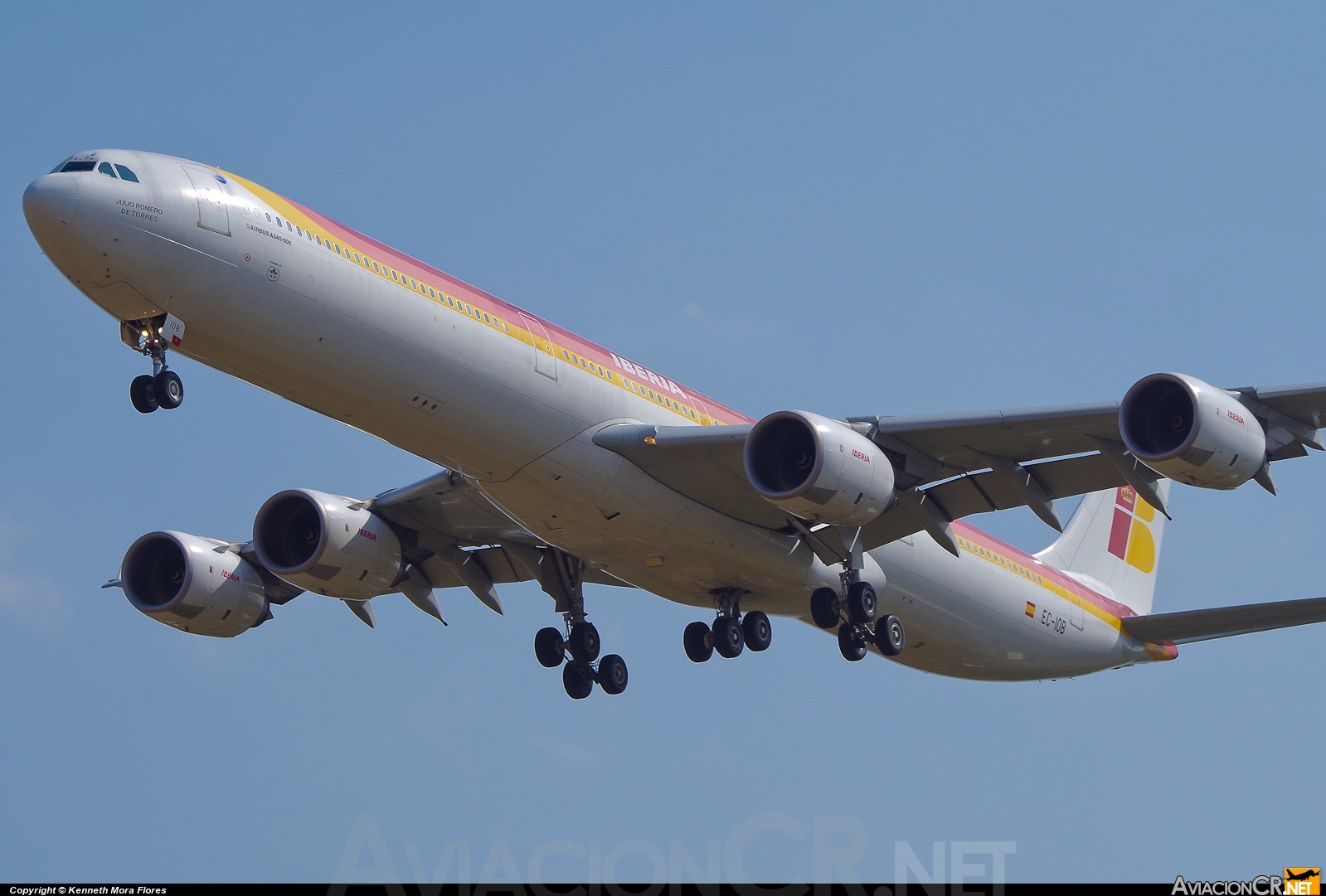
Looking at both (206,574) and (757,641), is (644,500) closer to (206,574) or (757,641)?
(757,641)

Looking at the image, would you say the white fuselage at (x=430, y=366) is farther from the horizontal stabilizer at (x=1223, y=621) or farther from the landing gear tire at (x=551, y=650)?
the horizontal stabilizer at (x=1223, y=621)

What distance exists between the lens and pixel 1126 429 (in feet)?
79.2

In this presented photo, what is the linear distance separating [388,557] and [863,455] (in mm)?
10605

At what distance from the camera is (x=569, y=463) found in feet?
85.1

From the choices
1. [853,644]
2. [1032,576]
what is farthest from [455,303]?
[1032,576]

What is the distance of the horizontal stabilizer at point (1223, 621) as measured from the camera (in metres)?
29.5

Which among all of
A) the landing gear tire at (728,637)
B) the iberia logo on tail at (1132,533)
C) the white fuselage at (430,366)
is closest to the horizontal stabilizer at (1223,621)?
the iberia logo on tail at (1132,533)

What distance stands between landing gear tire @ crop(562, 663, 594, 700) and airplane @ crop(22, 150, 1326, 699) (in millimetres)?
62

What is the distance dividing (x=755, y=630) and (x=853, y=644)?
2055mm

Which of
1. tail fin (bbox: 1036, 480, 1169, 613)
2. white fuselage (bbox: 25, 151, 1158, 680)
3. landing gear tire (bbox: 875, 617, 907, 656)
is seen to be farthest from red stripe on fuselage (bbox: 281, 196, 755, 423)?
tail fin (bbox: 1036, 480, 1169, 613)

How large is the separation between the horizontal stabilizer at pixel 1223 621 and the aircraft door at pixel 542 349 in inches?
591

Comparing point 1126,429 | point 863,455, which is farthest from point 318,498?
point 1126,429

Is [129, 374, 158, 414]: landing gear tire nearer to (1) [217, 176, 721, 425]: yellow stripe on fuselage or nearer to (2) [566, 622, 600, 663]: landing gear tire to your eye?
(1) [217, 176, 721, 425]: yellow stripe on fuselage

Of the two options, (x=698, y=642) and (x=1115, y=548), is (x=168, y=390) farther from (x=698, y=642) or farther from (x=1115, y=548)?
(x=1115, y=548)
